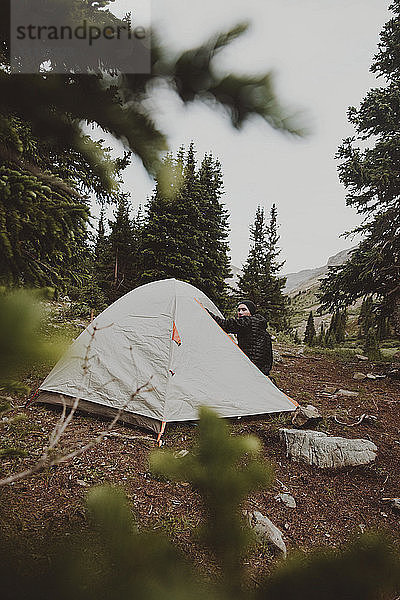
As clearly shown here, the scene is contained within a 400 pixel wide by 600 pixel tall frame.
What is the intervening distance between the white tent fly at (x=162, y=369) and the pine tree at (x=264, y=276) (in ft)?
48.6

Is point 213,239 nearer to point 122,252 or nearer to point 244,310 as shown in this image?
point 122,252

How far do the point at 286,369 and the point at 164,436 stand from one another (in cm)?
513

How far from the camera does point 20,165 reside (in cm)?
141

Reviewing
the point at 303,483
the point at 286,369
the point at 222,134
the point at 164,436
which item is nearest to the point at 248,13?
the point at 222,134

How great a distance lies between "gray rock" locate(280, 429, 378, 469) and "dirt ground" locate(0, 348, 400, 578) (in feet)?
0.24

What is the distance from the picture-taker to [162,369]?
4141mm

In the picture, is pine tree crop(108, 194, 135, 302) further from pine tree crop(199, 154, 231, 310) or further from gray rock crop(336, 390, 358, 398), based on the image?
gray rock crop(336, 390, 358, 398)

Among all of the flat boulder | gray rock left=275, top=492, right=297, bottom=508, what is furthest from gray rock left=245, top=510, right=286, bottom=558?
the flat boulder

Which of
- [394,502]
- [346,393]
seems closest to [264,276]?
[346,393]

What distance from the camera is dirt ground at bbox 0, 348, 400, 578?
99.1 inches

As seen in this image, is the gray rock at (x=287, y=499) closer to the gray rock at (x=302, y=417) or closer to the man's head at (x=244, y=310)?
the gray rock at (x=302, y=417)

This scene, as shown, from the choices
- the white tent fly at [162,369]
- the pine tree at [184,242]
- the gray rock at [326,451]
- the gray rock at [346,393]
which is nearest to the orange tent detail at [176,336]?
the white tent fly at [162,369]

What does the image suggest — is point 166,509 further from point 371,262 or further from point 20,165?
point 371,262

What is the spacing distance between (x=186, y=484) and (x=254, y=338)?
282 cm
